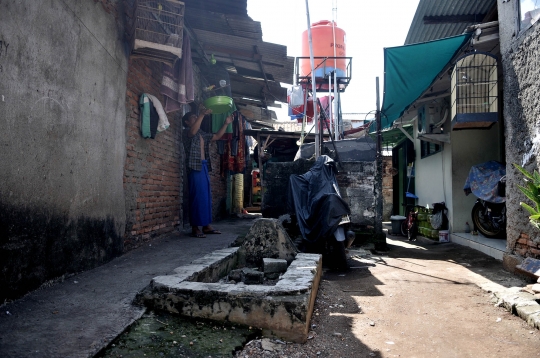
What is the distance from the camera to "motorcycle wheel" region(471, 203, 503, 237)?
22.1 feet

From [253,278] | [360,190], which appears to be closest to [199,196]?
[253,278]

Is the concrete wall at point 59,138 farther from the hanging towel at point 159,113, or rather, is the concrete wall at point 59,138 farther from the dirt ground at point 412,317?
the dirt ground at point 412,317

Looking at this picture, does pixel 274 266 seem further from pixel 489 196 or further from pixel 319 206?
pixel 489 196

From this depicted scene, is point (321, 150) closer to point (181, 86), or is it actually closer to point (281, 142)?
point (181, 86)

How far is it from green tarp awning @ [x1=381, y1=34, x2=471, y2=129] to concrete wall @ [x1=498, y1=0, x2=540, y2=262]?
2.68ft

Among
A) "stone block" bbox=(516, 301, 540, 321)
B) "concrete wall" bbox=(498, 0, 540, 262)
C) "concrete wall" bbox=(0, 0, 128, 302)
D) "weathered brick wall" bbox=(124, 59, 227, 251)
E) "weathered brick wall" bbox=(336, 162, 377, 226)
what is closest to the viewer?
"concrete wall" bbox=(0, 0, 128, 302)

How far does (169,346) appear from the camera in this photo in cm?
217

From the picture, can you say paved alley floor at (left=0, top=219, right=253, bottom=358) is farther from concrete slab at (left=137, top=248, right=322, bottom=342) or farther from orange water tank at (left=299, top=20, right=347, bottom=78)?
orange water tank at (left=299, top=20, right=347, bottom=78)

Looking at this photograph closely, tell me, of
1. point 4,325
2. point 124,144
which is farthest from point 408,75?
point 4,325

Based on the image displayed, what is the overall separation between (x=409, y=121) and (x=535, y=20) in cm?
652

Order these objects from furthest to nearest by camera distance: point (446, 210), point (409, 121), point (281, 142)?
point (281, 142), point (409, 121), point (446, 210)

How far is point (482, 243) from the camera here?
21.1 feet

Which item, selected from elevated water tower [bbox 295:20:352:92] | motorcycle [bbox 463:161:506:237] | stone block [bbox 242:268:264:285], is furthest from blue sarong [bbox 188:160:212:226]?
elevated water tower [bbox 295:20:352:92]

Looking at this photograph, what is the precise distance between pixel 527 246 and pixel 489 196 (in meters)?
2.07
